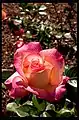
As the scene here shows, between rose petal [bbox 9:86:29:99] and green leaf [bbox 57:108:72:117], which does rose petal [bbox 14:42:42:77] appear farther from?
green leaf [bbox 57:108:72:117]

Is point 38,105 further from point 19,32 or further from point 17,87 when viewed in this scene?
point 19,32

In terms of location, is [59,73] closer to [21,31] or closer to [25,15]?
[21,31]

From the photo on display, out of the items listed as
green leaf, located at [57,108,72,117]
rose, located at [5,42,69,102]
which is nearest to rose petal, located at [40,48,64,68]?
rose, located at [5,42,69,102]

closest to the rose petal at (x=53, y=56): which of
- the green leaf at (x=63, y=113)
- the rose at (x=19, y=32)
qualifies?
the green leaf at (x=63, y=113)

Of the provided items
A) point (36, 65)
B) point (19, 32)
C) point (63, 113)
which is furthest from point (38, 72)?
point (19, 32)

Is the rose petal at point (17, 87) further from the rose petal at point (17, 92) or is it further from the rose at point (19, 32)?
the rose at point (19, 32)

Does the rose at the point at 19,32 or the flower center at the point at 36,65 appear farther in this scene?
the rose at the point at 19,32

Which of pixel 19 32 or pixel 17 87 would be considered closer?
pixel 17 87

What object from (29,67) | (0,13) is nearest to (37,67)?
(29,67)
